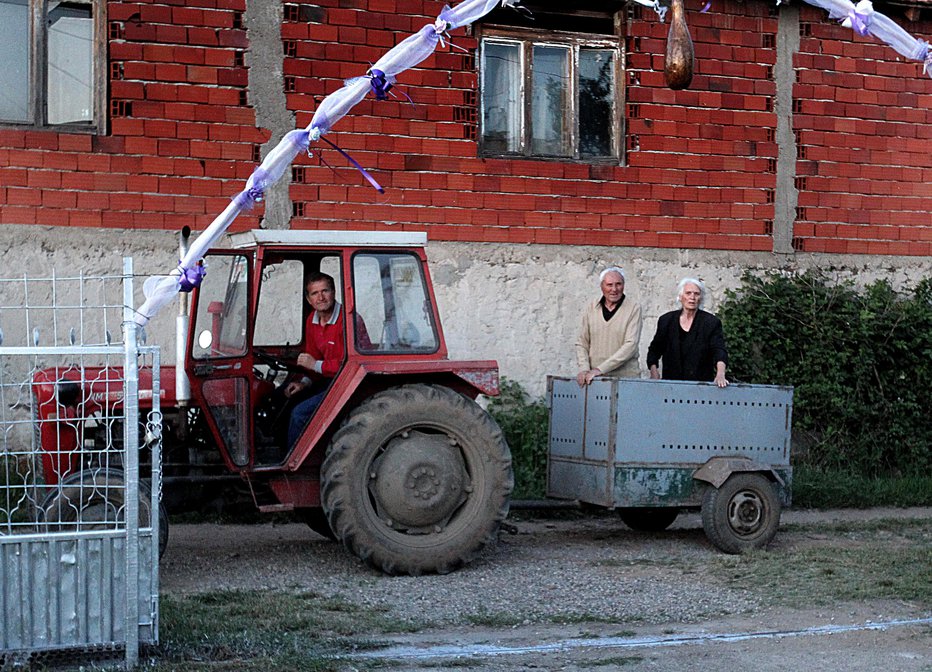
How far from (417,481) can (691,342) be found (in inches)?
101

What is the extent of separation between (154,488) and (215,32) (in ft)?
19.5

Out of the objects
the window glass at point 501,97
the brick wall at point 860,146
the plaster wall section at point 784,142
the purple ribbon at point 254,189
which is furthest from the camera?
the brick wall at point 860,146

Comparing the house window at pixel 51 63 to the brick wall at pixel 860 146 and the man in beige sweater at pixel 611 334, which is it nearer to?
the man in beige sweater at pixel 611 334

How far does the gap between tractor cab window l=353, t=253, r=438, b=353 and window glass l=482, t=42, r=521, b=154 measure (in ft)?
12.9

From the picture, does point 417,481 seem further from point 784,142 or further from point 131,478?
point 784,142

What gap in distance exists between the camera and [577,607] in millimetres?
6641

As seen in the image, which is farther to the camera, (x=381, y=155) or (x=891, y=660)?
(x=381, y=155)

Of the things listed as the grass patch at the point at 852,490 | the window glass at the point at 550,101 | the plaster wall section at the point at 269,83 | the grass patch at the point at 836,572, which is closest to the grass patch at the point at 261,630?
the grass patch at the point at 836,572

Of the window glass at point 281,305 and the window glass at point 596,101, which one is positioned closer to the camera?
the window glass at point 281,305

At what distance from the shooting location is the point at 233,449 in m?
7.43

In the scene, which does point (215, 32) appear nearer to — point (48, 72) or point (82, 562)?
point (48, 72)

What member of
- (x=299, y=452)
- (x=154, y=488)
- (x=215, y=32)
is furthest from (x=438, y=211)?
(x=154, y=488)

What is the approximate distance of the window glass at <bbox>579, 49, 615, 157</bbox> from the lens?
11.8m

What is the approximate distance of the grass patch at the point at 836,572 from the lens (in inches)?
275
